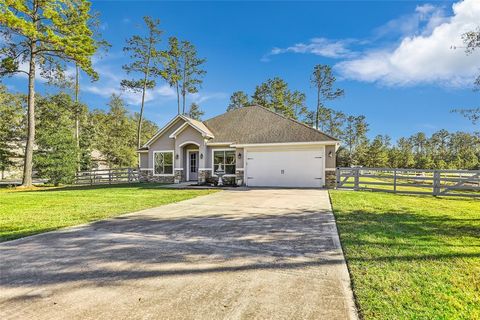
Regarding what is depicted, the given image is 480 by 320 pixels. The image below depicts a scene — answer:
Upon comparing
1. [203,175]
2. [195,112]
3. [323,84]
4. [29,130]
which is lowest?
[203,175]

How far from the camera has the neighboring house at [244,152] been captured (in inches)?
586

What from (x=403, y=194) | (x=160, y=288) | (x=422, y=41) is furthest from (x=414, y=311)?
(x=422, y=41)

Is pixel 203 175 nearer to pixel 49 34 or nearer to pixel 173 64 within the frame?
pixel 49 34

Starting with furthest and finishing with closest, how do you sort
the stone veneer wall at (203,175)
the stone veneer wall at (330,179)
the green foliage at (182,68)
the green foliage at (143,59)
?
the green foliage at (182,68), the green foliage at (143,59), the stone veneer wall at (203,175), the stone veneer wall at (330,179)

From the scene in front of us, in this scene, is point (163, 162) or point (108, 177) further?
point (108, 177)

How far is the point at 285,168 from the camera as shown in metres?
15.3

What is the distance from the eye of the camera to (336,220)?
20.6 feet

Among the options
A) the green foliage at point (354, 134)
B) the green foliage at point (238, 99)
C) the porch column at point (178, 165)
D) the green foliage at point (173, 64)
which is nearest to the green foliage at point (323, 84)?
the green foliage at point (238, 99)

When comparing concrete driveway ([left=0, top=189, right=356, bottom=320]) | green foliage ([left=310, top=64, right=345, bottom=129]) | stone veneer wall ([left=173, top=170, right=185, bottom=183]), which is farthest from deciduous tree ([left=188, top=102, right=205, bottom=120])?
concrete driveway ([left=0, top=189, right=356, bottom=320])

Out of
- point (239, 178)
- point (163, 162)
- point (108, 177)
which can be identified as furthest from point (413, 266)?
point (108, 177)

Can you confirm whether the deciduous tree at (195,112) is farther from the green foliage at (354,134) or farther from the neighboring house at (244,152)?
the green foliage at (354,134)

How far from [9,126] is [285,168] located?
28195 mm

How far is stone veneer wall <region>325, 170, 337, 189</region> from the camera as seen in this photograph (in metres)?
14.4

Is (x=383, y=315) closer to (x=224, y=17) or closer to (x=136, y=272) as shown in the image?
(x=136, y=272)
